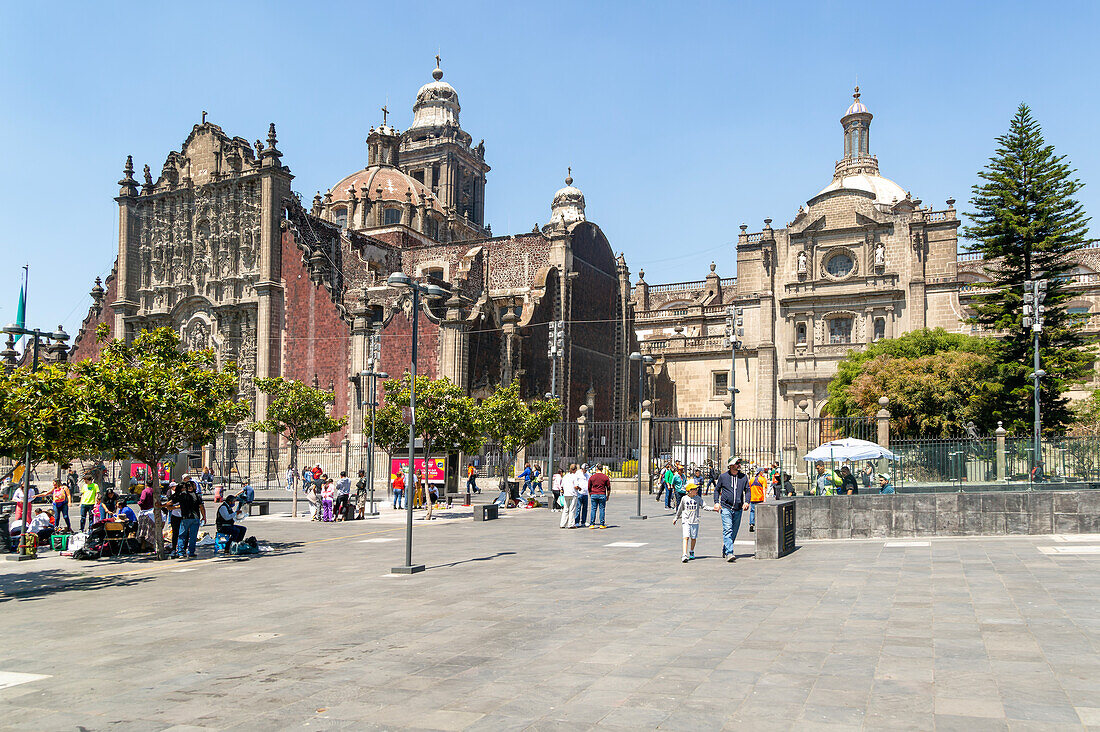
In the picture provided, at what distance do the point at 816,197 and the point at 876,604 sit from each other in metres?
47.9

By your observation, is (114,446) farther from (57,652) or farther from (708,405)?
(708,405)

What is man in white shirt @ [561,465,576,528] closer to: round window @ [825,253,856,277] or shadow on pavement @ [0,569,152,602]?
shadow on pavement @ [0,569,152,602]

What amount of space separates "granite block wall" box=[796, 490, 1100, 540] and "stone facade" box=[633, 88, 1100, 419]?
3412 centimetres

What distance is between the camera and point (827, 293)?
5266 cm

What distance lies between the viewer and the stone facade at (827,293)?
5059 cm

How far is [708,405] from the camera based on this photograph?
58875 millimetres

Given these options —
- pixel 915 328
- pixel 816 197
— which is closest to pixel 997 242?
pixel 915 328

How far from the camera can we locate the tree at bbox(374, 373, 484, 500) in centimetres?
2645

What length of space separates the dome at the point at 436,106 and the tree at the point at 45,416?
64.0m

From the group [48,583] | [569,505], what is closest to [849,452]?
[569,505]

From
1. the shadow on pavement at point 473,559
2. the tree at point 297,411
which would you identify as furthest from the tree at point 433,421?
the tree at point 297,411

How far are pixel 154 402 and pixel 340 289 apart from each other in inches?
1437

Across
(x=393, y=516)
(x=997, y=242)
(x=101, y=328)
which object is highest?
(x=997, y=242)

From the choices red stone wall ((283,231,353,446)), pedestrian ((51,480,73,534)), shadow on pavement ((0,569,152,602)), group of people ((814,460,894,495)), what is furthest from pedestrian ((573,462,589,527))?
red stone wall ((283,231,353,446))
